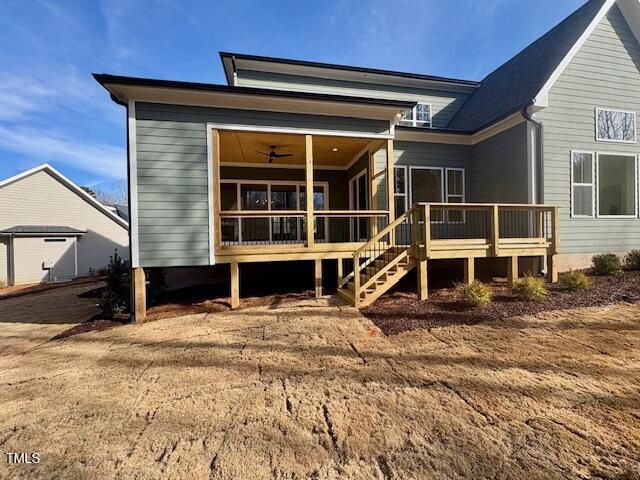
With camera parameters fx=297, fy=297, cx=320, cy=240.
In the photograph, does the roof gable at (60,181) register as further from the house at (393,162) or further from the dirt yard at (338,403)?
the dirt yard at (338,403)

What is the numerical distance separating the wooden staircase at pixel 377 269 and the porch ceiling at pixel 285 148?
105 inches

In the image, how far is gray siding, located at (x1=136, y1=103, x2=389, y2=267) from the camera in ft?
19.8

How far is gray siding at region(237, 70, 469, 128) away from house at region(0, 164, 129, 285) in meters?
14.7

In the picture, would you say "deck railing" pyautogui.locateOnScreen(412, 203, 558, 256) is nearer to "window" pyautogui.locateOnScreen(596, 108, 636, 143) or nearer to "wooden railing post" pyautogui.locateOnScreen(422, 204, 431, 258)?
"wooden railing post" pyautogui.locateOnScreen(422, 204, 431, 258)

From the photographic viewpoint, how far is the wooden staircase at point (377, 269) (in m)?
6.10

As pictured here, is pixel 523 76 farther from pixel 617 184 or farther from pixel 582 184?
pixel 617 184

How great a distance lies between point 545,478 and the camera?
2023mm

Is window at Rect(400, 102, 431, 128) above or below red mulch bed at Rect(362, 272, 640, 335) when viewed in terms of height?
above

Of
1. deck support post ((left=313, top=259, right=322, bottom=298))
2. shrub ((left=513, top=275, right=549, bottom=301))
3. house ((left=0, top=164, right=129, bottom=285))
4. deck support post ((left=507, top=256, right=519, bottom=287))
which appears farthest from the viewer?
house ((left=0, top=164, right=129, bottom=285))

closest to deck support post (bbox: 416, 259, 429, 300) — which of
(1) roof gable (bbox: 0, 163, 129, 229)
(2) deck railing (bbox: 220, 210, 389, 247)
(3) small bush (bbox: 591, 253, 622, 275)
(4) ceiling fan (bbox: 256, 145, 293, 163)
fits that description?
(2) deck railing (bbox: 220, 210, 389, 247)

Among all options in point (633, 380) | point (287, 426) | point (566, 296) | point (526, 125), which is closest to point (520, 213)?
point (526, 125)

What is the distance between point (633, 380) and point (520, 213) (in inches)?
237

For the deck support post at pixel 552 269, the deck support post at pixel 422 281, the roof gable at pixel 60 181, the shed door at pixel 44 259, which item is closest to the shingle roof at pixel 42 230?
the shed door at pixel 44 259

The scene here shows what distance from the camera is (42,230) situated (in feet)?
53.4
